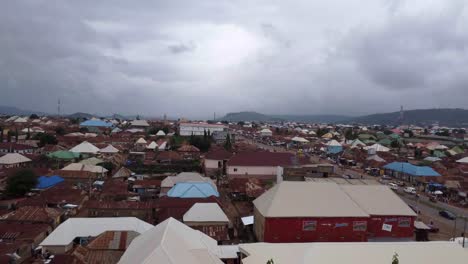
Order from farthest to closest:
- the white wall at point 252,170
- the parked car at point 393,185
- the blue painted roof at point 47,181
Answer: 1. the white wall at point 252,170
2. the parked car at point 393,185
3. the blue painted roof at point 47,181

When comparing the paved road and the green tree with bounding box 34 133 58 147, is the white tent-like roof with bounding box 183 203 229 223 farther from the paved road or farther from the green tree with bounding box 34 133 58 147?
the green tree with bounding box 34 133 58 147

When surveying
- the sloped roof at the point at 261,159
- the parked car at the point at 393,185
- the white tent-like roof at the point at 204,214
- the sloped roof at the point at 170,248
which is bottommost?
the parked car at the point at 393,185

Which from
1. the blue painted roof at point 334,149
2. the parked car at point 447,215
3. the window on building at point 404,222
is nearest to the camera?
the window on building at point 404,222

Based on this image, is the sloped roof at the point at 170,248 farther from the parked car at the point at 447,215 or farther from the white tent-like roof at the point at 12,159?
the white tent-like roof at the point at 12,159

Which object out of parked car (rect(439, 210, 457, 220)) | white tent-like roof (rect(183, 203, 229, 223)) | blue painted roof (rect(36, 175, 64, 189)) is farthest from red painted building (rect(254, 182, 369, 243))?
blue painted roof (rect(36, 175, 64, 189))

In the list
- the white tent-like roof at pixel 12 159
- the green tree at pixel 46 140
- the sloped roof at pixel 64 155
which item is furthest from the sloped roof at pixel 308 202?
the green tree at pixel 46 140

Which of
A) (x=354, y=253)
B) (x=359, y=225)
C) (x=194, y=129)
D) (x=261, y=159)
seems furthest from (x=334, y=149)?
(x=354, y=253)

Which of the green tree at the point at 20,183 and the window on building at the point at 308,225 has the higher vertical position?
the window on building at the point at 308,225
